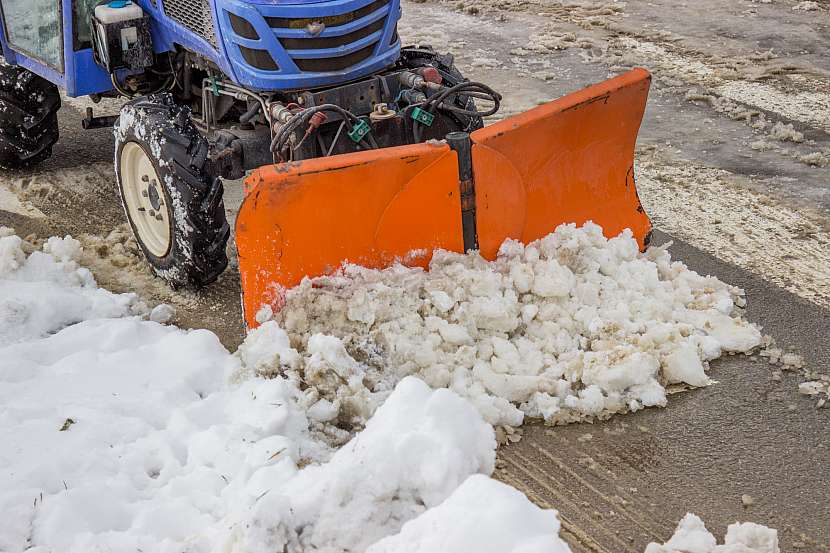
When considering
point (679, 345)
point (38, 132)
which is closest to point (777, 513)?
point (679, 345)

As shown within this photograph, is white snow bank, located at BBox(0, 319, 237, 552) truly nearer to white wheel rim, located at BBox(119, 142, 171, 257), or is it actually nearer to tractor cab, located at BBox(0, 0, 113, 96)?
white wheel rim, located at BBox(119, 142, 171, 257)

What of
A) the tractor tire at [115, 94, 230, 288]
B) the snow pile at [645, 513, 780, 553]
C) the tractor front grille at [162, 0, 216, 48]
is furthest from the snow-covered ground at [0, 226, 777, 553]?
the tractor front grille at [162, 0, 216, 48]

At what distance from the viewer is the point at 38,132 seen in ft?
19.4

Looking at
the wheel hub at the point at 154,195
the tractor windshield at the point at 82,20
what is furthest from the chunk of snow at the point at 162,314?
the tractor windshield at the point at 82,20

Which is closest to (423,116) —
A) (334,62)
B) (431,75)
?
(431,75)

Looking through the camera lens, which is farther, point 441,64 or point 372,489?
point 441,64

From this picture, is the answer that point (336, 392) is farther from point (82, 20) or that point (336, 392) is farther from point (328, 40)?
point (82, 20)

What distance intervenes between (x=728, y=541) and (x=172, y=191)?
2751mm

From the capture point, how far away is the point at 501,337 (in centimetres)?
373

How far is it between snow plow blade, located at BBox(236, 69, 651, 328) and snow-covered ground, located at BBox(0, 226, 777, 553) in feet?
0.39

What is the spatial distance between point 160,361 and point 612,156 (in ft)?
7.55

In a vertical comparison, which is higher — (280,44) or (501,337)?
(280,44)

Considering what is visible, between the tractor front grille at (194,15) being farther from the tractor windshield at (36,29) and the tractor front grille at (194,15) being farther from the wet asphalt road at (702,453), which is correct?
the wet asphalt road at (702,453)

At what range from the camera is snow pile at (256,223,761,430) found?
3523mm
